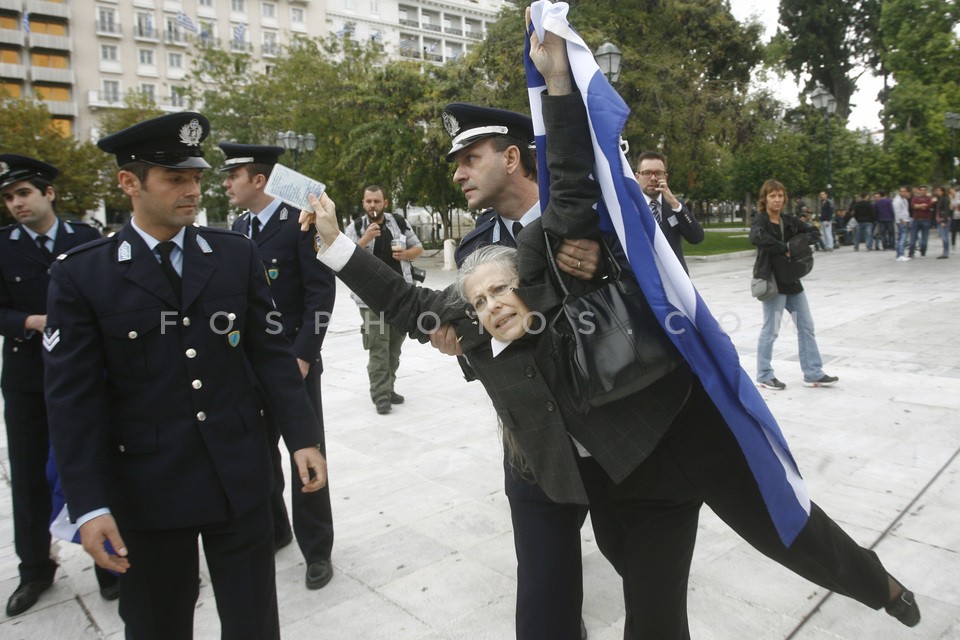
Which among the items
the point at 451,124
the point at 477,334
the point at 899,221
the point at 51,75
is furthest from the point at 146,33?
the point at 477,334

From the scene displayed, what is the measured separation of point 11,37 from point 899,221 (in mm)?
57685

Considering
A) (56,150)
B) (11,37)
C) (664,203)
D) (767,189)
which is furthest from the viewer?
(11,37)

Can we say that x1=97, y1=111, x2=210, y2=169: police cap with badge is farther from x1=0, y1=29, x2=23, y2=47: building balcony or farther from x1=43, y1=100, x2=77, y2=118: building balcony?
x1=0, y1=29, x2=23, y2=47: building balcony

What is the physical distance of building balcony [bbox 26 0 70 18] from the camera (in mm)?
50969

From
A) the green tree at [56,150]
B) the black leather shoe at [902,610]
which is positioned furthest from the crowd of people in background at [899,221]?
the green tree at [56,150]

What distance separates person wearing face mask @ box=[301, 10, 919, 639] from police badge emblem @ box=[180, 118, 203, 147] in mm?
983

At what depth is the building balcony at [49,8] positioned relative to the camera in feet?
167

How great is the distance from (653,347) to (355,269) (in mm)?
985

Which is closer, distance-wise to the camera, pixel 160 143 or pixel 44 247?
pixel 160 143

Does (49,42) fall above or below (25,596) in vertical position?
above

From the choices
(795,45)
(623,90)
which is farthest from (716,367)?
(795,45)

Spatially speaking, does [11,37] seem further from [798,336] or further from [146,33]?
[798,336]

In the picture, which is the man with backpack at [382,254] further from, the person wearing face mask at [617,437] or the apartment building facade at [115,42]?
the apartment building facade at [115,42]

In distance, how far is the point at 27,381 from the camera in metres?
3.25
